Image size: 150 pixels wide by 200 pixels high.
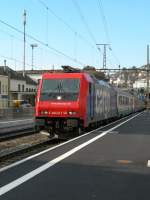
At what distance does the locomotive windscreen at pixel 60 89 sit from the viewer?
24.2 metres

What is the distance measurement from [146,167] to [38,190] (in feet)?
13.6

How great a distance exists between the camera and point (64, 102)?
24.0 meters

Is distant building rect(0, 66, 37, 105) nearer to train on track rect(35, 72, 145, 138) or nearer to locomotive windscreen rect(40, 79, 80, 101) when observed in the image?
train on track rect(35, 72, 145, 138)

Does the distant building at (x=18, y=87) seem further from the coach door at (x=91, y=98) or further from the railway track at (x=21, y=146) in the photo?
the railway track at (x=21, y=146)

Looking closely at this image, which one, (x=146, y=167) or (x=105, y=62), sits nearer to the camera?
(x=146, y=167)

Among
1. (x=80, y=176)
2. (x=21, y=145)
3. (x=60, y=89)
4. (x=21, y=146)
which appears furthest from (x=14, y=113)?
(x=80, y=176)

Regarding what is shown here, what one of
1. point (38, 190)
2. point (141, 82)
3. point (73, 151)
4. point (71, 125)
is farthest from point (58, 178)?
point (141, 82)

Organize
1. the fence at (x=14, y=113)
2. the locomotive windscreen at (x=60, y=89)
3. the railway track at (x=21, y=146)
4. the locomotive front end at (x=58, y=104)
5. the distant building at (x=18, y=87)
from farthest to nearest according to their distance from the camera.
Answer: the distant building at (x=18, y=87) → the fence at (x=14, y=113) → the locomotive windscreen at (x=60, y=89) → the locomotive front end at (x=58, y=104) → the railway track at (x=21, y=146)

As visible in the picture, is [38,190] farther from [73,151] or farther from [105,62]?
[105,62]

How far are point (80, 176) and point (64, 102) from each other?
1323cm

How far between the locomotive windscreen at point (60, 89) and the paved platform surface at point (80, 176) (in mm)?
7732

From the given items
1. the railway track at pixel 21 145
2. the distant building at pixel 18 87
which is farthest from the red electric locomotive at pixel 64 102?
the distant building at pixel 18 87

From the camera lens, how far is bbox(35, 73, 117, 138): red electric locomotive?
77.4 ft

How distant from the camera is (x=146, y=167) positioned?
12.5 m
